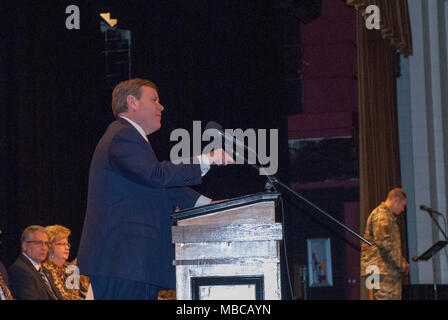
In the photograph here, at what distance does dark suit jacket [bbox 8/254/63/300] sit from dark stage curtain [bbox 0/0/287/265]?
0.55m

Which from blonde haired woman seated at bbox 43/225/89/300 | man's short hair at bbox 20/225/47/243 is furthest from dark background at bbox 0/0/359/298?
man's short hair at bbox 20/225/47/243

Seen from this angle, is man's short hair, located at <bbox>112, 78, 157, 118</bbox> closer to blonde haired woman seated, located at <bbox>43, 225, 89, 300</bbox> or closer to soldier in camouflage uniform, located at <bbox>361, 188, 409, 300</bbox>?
blonde haired woman seated, located at <bbox>43, 225, 89, 300</bbox>

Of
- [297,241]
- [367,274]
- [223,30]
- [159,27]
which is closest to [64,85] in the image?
[159,27]

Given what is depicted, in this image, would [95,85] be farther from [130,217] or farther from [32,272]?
[130,217]

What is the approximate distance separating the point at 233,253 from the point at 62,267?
3.25 metres

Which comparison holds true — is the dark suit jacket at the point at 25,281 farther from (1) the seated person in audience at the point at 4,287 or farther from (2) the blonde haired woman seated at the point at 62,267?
(2) the blonde haired woman seated at the point at 62,267

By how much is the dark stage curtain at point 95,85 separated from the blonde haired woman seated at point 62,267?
0.23m

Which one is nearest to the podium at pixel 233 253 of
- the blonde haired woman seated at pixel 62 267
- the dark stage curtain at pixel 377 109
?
the blonde haired woman seated at pixel 62 267

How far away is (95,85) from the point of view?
671 cm

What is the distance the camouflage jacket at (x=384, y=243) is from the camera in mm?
6980

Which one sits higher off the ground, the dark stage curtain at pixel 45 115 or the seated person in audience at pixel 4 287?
the dark stage curtain at pixel 45 115

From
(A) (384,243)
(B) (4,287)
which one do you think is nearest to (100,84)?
(B) (4,287)
